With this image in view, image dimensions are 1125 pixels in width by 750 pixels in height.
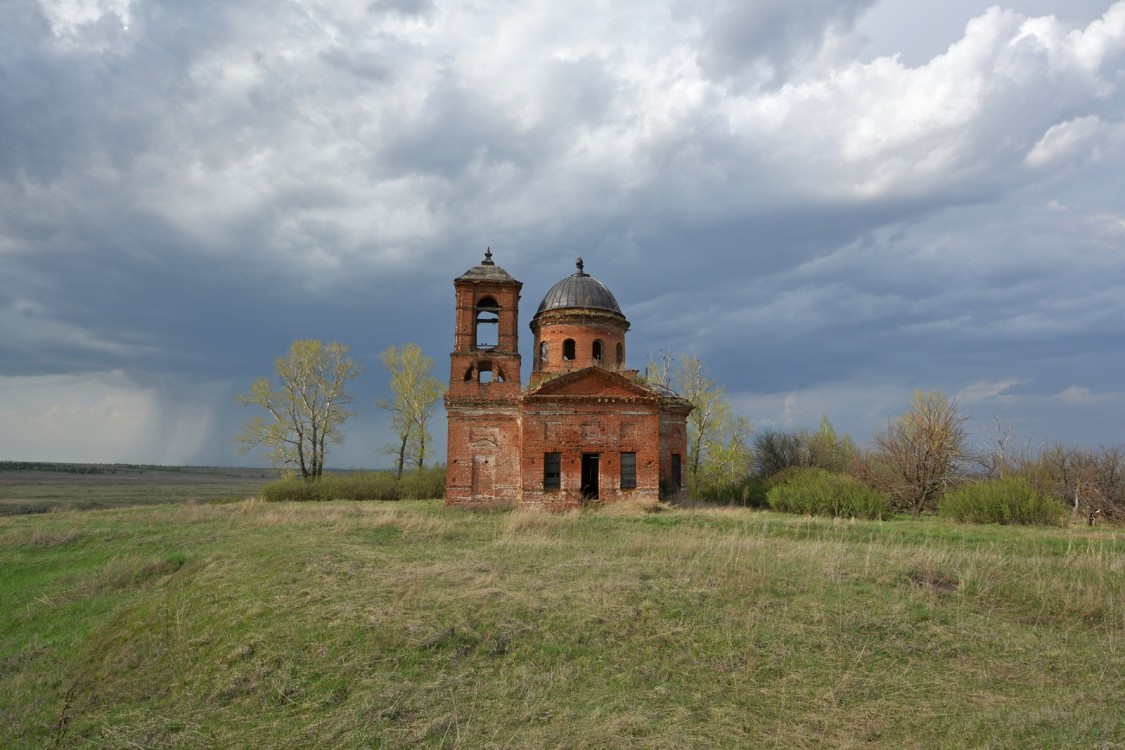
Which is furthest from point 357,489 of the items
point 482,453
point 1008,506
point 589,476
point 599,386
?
point 1008,506

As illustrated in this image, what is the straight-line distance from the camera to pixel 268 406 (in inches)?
1415

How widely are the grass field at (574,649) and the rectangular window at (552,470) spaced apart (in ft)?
34.5

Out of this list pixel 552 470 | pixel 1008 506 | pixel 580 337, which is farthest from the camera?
pixel 580 337

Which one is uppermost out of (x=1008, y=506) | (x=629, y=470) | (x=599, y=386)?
(x=599, y=386)

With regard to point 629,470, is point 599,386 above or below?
above

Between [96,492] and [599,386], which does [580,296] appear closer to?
[599,386]

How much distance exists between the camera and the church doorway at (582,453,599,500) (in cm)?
2436

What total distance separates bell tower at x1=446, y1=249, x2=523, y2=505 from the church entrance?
267 cm

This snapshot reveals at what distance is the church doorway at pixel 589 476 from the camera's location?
959 inches

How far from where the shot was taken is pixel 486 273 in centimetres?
2702

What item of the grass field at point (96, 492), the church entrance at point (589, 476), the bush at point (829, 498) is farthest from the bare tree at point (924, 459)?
the grass field at point (96, 492)

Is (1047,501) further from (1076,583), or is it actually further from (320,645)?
(320,645)

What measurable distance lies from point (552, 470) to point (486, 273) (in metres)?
8.98

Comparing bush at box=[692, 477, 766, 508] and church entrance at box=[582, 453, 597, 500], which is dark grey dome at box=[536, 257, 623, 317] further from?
bush at box=[692, 477, 766, 508]
